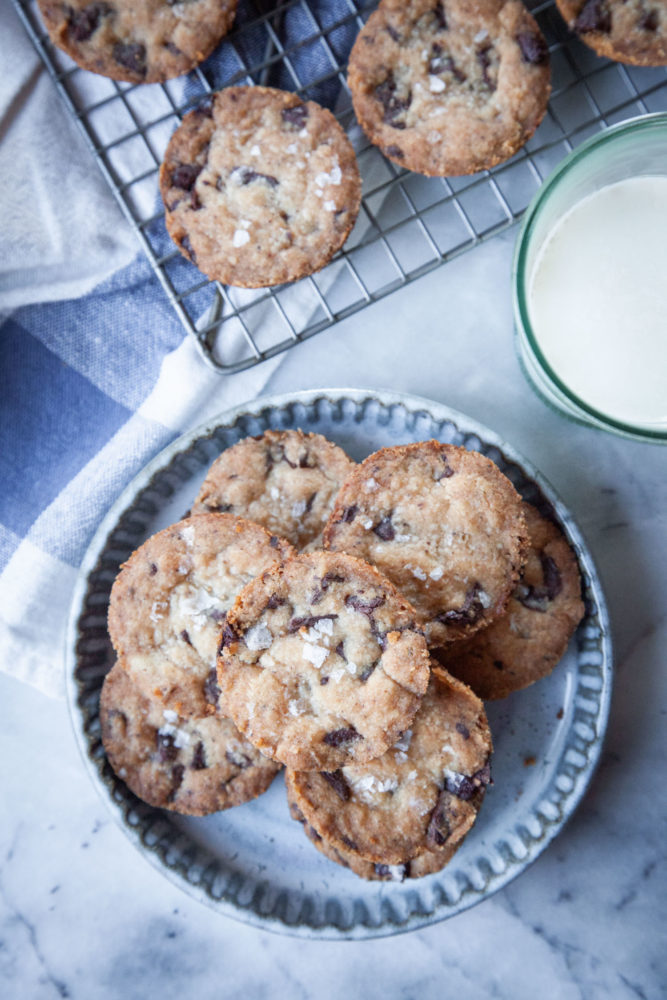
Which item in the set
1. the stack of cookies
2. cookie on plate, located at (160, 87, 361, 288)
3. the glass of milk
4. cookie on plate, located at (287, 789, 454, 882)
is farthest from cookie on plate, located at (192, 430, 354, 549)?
cookie on plate, located at (287, 789, 454, 882)

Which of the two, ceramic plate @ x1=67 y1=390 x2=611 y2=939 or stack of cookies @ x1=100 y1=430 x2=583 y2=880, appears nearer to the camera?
stack of cookies @ x1=100 y1=430 x2=583 y2=880

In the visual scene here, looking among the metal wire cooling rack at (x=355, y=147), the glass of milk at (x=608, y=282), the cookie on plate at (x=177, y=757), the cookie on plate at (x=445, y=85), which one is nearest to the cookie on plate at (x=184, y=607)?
the cookie on plate at (x=177, y=757)

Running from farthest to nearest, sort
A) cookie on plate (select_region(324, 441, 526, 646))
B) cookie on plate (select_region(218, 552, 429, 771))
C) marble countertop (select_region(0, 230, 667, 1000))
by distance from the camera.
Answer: marble countertop (select_region(0, 230, 667, 1000)), cookie on plate (select_region(324, 441, 526, 646)), cookie on plate (select_region(218, 552, 429, 771))

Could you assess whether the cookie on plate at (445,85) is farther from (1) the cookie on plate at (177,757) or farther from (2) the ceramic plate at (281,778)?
(1) the cookie on plate at (177,757)

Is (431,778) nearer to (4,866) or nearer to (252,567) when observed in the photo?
(252,567)

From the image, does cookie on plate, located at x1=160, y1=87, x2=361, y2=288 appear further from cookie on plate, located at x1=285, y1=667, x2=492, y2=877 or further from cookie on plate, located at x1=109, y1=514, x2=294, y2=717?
cookie on plate, located at x1=285, y1=667, x2=492, y2=877

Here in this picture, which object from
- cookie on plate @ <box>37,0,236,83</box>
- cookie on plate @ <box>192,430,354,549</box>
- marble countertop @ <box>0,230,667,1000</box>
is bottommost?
marble countertop @ <box>0,230,667,1000</box>
